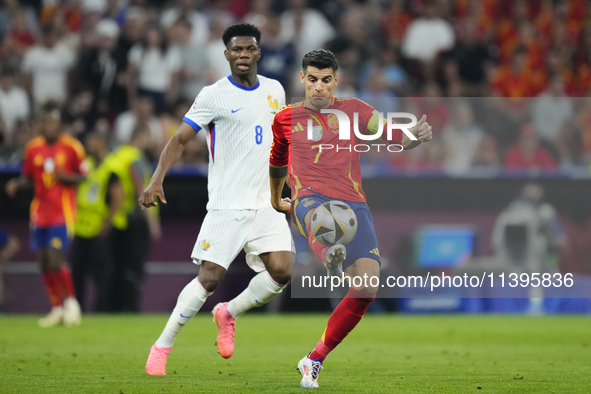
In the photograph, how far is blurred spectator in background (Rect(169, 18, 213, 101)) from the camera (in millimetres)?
13445

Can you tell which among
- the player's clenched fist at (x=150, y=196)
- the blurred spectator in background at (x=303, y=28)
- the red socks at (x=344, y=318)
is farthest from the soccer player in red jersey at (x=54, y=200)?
the red socks at (x=344, y=318)

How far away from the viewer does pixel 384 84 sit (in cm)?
1305

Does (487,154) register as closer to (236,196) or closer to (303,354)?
(303,354)

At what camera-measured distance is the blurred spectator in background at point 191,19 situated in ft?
45.8

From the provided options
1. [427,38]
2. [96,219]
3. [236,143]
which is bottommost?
[96,219]

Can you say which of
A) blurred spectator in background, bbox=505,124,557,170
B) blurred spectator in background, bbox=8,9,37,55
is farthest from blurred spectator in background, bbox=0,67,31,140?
blurred spectator in background, bbox=505,124,557,170

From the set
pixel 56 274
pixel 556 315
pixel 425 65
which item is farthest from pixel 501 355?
pixel 425 65

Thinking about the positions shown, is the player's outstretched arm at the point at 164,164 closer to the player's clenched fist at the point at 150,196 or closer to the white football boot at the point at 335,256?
the player's clenched fist at the point at 150,196

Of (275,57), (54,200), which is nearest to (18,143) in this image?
(54,200)

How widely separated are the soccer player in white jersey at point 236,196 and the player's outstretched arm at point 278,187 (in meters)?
0.43

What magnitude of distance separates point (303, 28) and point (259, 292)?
8717mm

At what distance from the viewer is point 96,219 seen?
12281 millimetres

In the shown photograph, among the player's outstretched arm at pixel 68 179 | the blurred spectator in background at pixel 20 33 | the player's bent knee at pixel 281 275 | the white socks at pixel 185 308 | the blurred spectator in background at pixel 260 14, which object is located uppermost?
the blurred spectator in background at pixel 260 14

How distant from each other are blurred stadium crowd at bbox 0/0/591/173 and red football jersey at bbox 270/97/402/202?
5.41 m
